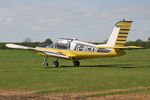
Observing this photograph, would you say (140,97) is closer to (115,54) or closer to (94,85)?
(94,85)

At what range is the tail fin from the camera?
3006 cm

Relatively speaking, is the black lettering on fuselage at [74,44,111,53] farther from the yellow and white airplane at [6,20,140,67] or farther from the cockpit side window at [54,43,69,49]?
the cockpit side window at [54,43,69,49]

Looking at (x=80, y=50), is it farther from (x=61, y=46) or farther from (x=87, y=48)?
(x=61, y=46)

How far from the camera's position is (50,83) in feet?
61.4

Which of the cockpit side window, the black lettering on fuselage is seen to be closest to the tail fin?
the black lettering on fuselage

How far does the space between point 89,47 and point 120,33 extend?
2992 millimetres

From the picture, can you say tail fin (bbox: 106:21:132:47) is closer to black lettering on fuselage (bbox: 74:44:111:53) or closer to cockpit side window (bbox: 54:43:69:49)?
black lettering on fuselage (bbox: 74:44:111:53)

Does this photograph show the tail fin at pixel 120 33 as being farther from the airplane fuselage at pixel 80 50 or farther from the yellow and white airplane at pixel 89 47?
the airplane fuselage at pixel 80 50

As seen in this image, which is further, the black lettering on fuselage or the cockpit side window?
the cockpit side window

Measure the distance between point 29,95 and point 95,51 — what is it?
655 inches

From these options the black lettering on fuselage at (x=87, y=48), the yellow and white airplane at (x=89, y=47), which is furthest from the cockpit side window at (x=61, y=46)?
the black lettering on fuselage at (x=87, y=48)

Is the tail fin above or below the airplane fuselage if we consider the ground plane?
above

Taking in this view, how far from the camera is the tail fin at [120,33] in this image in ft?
98.6

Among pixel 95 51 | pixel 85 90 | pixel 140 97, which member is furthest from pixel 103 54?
pixel 140 97
